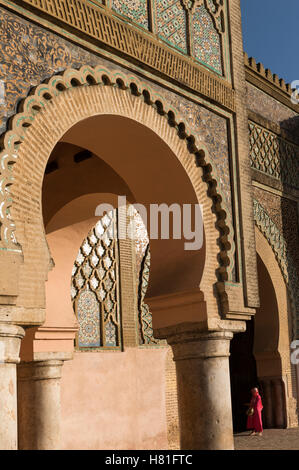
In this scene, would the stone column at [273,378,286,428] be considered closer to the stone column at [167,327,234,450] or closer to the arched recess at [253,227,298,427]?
the arched recess at [253,227,298,427]

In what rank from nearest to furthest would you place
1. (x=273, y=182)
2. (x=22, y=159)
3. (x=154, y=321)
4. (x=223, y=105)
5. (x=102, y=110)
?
(x=22, y=159) < (x=102, y=110) < (x=154, y=321) < (x=223, y=105) < (x=273, y=182)

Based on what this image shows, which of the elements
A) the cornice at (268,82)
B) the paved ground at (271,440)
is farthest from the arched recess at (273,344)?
the cornice at (268,82)

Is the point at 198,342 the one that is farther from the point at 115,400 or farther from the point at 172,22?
the point at 115,400

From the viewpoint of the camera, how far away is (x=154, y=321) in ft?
18.0

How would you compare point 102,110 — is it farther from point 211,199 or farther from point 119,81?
point 211,199

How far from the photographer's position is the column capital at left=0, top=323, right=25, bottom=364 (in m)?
3.64

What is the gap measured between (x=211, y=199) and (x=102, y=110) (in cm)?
137

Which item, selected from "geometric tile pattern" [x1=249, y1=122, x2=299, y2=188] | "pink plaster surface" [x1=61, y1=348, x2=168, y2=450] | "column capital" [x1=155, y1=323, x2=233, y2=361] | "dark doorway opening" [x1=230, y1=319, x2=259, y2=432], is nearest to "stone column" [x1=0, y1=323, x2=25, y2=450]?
"column capital" [x1=155, y1=323, x2=233, y2=361]

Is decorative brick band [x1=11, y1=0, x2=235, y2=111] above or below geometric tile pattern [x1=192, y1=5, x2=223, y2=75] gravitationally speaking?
below

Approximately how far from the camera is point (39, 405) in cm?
618

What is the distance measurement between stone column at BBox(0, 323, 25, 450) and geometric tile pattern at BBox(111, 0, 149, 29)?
2.67 m

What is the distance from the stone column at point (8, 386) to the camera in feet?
11.6

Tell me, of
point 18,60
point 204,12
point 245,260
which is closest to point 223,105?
point 204,12

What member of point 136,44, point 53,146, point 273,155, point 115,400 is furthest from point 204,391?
point 273,155
